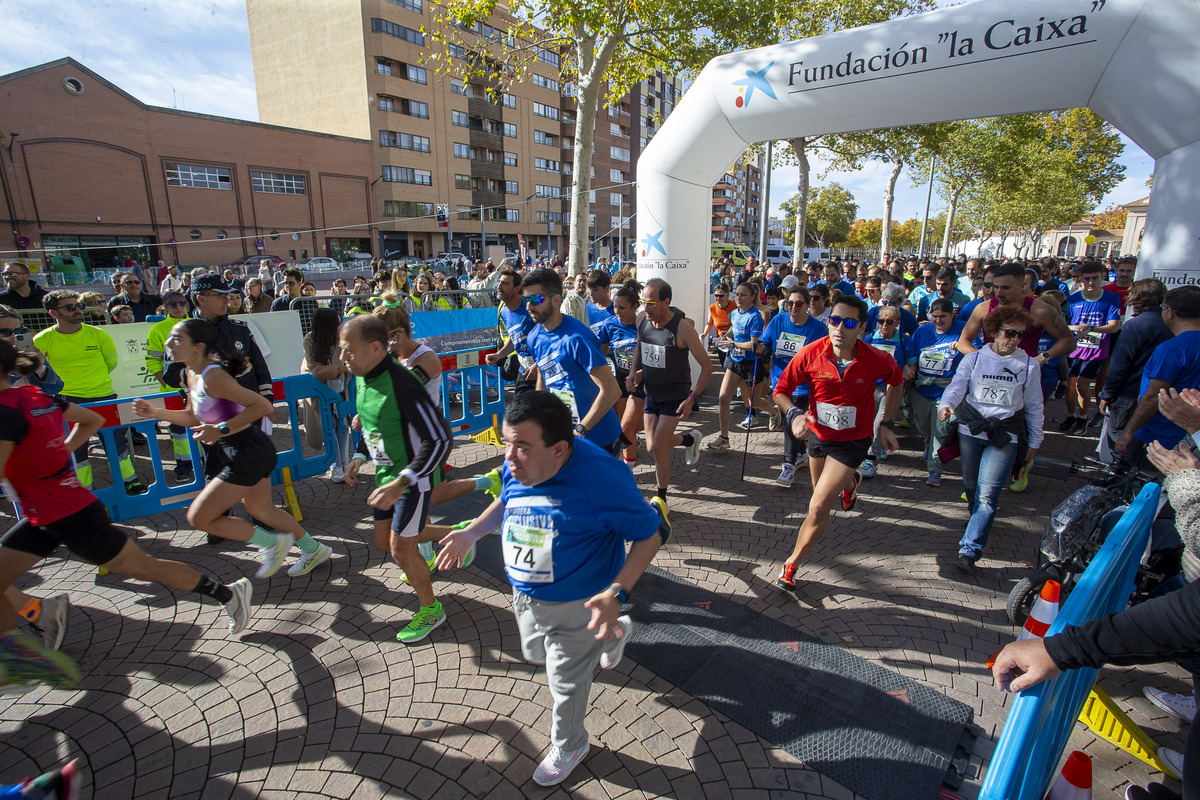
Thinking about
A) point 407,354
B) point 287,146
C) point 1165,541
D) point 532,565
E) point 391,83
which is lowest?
point 1165,541

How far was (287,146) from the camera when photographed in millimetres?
38875

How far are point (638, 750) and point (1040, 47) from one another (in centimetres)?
751

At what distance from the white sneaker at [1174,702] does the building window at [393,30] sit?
4952cm

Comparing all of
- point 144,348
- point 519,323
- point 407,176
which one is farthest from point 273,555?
point 407,176

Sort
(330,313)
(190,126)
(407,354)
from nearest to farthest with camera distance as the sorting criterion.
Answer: (407,354) → (330,313) → (190,126)

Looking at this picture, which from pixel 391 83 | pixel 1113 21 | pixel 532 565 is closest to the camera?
pixel 532 565

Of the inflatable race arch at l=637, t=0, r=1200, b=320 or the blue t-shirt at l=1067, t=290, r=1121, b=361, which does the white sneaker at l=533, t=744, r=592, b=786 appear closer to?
the inflatable race arch at l=637, t=0, r=1200, b=320

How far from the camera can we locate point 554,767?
8.10 feet

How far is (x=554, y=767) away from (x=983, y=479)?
350 centimetres

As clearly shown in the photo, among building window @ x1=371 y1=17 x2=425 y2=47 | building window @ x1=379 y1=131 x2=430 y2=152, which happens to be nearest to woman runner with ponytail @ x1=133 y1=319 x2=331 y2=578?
building window @ x1=379 y1=131 x2=430 y2=152

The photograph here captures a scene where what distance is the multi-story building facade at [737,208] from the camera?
9550 cm

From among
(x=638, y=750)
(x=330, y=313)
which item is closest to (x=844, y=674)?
(x=638, y=750)

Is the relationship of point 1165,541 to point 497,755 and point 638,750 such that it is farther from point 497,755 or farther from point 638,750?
point 497,755

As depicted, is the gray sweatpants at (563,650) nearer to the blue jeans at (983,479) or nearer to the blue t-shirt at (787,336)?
the blue jeans at (983,479)
